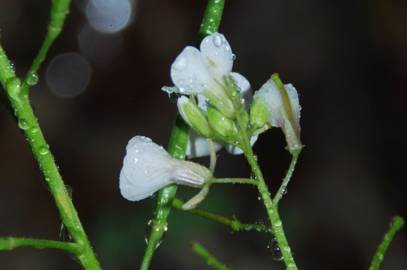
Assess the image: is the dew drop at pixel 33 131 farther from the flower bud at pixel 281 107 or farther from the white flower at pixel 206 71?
the flower bud at pixel 281 107

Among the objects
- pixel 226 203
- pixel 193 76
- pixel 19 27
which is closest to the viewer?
pixel 193 76

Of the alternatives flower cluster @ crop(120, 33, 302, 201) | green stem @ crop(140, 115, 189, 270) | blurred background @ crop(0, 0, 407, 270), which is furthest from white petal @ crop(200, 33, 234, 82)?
blurred background @ crop(0, 0, 407, 270)

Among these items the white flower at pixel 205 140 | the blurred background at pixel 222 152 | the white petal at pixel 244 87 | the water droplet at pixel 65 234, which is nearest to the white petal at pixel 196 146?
the white flower at pixel 205 140

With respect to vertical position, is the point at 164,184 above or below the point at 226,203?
above

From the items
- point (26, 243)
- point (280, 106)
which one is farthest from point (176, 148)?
point (26, 243)

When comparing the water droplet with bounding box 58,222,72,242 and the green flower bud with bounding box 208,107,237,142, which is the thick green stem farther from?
the water droplet with bounding box 58,222,72,242

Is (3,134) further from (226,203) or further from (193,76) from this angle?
(193,76)

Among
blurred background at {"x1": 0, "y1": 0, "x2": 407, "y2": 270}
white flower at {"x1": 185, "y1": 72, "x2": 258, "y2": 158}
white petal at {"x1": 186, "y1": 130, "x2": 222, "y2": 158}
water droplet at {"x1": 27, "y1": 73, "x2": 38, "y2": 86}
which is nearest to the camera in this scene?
water droplet at {"x1": 27, "y1": 73, "x2": 38, "y2": 86}

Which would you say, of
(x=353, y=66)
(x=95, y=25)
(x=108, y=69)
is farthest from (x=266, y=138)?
(x=95, y=25)
